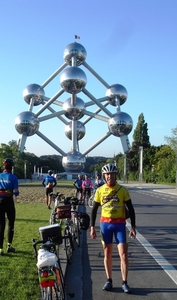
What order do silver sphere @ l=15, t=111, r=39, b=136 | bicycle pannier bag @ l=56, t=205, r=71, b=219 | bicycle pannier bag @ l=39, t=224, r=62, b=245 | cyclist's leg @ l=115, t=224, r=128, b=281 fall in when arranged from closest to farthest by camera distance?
1. bicycle pannier bag @ l=39, t=224, r=62, b=245
2. cyclist's leg @ l=115, t=224, r=128, b=281
3. bicycle pannier bag @ l=56, t=205, r=71, b=219
4. silver sphere @ l=15, t=111, r=39, b=136

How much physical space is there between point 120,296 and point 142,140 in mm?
97547

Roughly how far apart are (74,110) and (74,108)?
27cm

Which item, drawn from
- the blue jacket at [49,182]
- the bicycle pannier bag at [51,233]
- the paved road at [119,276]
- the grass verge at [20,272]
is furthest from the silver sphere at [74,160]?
the bicycle pannier bag at [51,233]

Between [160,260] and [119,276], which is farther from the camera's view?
[160,260]

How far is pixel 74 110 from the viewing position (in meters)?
44.1

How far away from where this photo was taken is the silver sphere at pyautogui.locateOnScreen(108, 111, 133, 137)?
4347cm

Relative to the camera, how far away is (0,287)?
16.3 feet

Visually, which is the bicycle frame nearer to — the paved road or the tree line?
the paved road

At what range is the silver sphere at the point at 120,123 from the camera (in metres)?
43.5

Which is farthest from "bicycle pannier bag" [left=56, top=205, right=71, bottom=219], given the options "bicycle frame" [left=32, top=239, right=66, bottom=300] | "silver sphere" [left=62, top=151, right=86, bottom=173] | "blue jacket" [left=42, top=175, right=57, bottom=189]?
"silver sphere" [left=62, top=151, right=86, bottom=173]

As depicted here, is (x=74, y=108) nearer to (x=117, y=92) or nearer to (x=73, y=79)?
(x=73, y=79)

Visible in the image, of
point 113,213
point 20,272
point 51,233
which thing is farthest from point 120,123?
point 51,233

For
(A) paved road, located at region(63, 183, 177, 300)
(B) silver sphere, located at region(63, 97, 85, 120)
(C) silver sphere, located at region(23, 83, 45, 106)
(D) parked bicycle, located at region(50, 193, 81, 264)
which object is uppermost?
(C) silver sphere, located at region(23, 83, 45, 106)

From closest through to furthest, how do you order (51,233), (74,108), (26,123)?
(51,233) < (26,123) < (74,108)
